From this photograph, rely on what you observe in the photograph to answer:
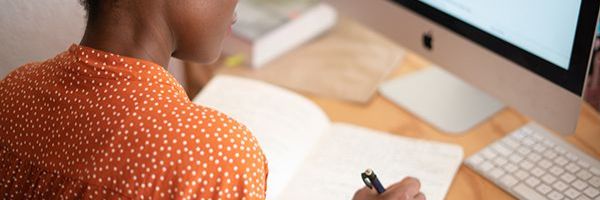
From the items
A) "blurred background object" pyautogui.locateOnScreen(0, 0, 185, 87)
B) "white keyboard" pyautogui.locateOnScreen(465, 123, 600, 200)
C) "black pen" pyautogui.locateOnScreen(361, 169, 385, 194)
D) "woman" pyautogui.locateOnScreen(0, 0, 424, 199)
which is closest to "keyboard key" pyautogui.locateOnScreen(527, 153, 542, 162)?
"white keyboard" pyautogui.locateOnScreen(465, 123, 600, 200)

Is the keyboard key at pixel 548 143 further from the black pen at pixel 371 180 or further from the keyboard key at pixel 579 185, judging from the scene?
the black pen at pixel 371 180

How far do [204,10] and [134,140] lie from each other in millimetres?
173

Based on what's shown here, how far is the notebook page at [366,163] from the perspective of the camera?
3.11 ft

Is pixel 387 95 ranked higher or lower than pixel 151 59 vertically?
lower

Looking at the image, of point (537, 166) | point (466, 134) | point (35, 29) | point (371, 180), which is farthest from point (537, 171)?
point (35, 29)

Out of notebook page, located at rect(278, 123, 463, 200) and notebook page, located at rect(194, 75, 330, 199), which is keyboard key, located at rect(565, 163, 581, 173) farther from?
notebook page, located at rect(194, 75, 330, 199)

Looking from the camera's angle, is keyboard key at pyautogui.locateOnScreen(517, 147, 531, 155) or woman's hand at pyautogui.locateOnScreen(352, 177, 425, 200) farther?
keyboard key at pyautogui.locateOnScreen(517, 147, 531, 155)

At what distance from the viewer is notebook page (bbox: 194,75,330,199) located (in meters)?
0.98

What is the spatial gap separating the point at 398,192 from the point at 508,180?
0.59 ft

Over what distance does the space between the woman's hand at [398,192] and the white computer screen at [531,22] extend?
23 cm

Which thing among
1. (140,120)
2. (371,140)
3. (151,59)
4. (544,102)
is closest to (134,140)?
(140,120)

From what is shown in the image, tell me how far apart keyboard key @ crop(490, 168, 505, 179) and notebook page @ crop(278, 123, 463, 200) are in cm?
5

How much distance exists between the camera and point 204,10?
80 centimetres

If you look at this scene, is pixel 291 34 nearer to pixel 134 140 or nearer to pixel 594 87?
pixel 594 87
